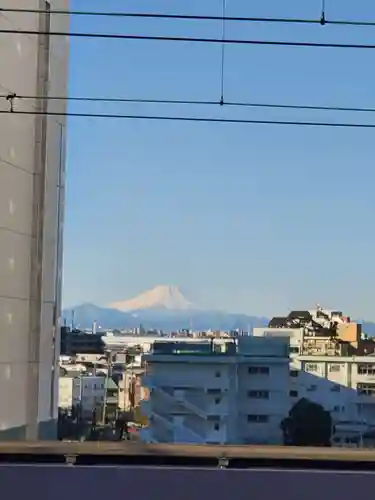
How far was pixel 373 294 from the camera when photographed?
9.08ft

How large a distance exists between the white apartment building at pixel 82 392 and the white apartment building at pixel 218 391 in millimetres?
188

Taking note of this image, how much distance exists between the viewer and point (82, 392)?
107 inches

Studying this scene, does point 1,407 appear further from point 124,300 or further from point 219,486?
point 219,486

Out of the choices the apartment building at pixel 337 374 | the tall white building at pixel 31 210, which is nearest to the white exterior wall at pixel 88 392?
the tall white building at pixel 31 210

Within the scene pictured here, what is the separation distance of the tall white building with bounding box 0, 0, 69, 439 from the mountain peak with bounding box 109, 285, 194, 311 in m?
0.32

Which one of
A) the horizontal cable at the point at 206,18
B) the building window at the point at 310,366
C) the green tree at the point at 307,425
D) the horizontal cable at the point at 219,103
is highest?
the horizontal cable at the point at 206,18

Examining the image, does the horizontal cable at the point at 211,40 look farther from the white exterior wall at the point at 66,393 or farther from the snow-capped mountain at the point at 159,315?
the white exterior wall at the point at 66,393

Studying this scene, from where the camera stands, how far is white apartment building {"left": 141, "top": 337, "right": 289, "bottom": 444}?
2.59 meters

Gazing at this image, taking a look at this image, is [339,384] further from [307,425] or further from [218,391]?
[218,391]

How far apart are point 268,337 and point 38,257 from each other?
1.08 m

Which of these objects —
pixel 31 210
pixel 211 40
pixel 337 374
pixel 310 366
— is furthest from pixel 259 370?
pixel 211 40

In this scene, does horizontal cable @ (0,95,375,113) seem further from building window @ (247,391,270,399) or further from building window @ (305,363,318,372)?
building window @ (247,391,270,399)

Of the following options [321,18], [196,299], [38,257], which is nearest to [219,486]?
[196,299]

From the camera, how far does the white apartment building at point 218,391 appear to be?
8.49 feet
